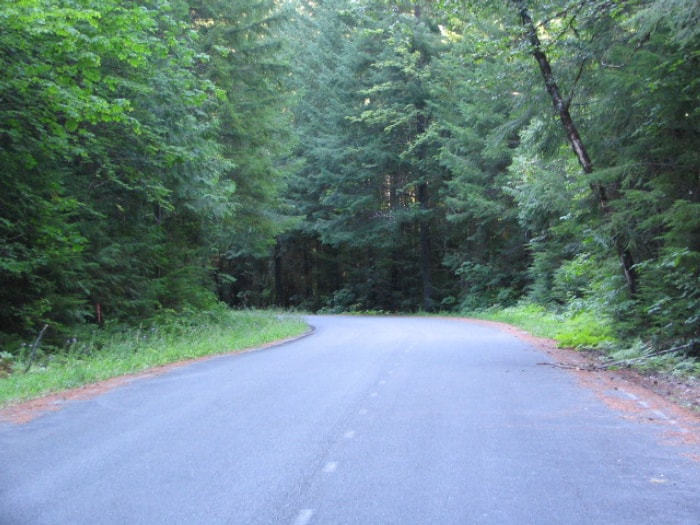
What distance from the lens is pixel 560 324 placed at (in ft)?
64.8

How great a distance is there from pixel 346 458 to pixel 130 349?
31.1 ft

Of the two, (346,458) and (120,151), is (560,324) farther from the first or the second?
(346,458)

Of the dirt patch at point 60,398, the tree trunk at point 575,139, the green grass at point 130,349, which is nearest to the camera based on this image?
the dirt patch at point 60,398

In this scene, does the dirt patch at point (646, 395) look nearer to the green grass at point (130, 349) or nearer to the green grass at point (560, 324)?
the green grass at point (560, 324)

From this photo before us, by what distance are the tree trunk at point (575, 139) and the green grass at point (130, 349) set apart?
9.41 metres

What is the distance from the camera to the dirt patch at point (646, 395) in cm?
670

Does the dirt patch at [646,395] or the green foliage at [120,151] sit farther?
the green foliage at [120,151]

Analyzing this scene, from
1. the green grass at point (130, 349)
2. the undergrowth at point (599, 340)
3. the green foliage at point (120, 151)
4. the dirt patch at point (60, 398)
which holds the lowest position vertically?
the dirt patch at point (60, 398)

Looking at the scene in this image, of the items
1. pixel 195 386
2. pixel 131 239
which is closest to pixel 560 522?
pixel 195 386

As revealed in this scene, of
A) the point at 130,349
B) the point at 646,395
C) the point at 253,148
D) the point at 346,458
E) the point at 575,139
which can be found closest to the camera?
the point at 346,458

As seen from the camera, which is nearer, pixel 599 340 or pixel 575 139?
pixel 575 139

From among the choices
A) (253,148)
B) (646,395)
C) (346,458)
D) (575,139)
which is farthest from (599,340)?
(253,148)

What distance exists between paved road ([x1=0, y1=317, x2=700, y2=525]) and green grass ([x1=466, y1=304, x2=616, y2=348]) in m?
5.64

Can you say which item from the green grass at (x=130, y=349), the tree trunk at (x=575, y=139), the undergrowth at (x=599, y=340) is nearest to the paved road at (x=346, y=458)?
the green grass at (x=130, y=349)
